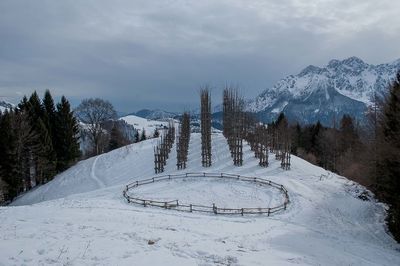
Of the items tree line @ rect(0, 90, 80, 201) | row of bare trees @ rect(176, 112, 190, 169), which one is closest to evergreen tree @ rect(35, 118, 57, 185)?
tree line @ rect(0, 90, 80, 201)

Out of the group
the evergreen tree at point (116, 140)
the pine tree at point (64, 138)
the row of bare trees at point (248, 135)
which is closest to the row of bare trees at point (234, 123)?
the row of bare trees at point (248, 135)

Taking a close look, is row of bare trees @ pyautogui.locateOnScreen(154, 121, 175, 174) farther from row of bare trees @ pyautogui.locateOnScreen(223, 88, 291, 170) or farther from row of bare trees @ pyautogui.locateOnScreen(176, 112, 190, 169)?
row of bare trees @ pyautogui.locateOnScreen(223, 88, 291, 170)

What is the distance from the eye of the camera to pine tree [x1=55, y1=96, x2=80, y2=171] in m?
61.3

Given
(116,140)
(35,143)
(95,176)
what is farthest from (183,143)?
(116,140)

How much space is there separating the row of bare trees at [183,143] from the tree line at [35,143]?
17766 millimetres

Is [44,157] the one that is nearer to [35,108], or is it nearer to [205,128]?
[35,108]

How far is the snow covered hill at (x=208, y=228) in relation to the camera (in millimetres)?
17484

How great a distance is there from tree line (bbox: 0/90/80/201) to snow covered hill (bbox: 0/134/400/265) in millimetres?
3672

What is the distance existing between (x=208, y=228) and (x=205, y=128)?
26062mm

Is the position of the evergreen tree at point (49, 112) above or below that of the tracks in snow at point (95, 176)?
above

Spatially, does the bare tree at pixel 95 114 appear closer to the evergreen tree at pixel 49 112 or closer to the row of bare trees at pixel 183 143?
the evergreen tree at pixel 49 112

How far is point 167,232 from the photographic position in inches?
905

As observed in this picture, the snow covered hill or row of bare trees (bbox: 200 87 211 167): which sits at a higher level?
row of bare trees (bbox: 200 87 211 167)

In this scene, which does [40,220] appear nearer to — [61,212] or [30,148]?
[61,212]
